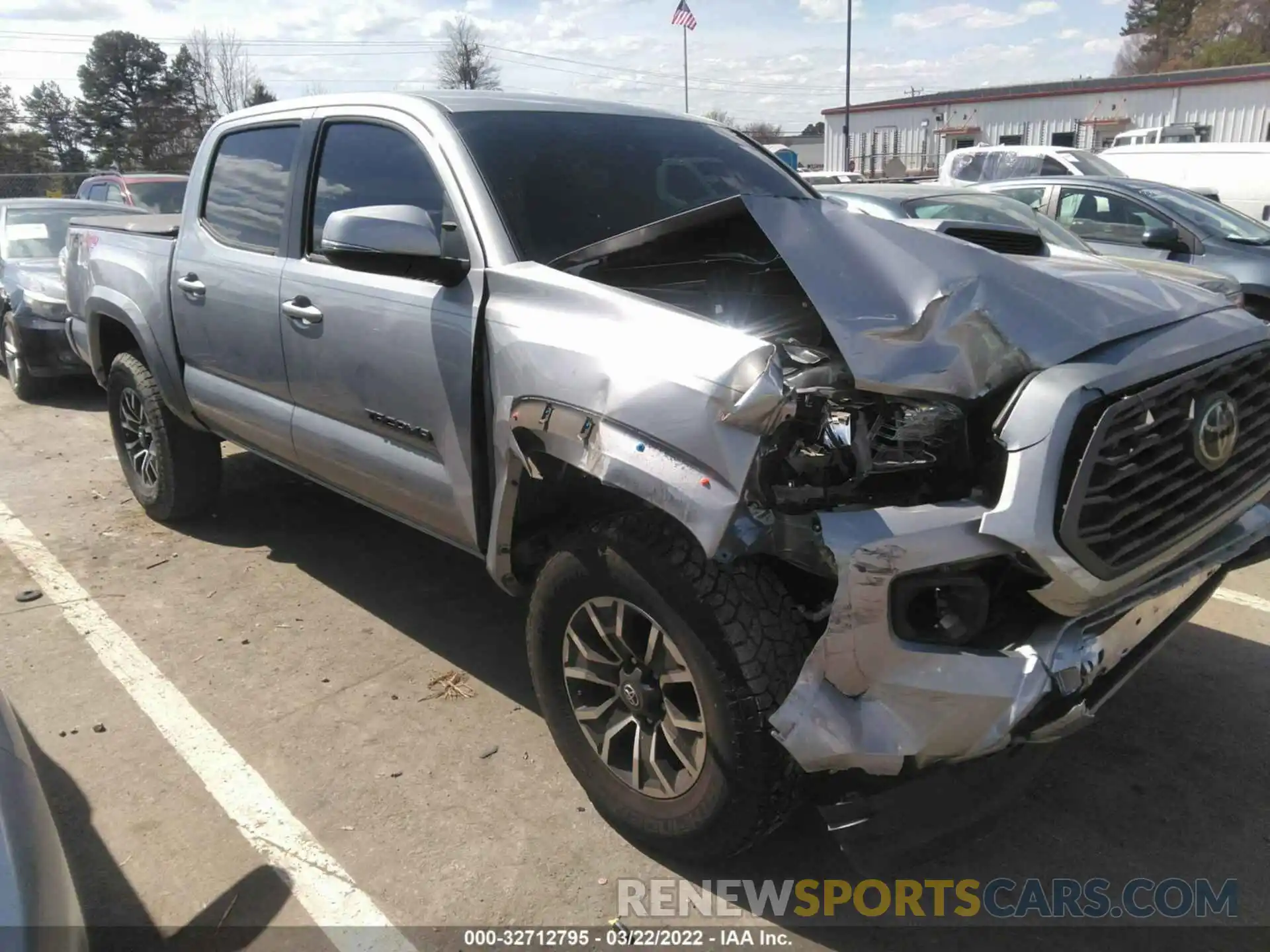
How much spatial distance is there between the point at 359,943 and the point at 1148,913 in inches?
79.6

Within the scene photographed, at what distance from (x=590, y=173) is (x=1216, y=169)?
12.8m

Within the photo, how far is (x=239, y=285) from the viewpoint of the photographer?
3.91 metres

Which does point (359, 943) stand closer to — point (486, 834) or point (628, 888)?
point (486, 834)

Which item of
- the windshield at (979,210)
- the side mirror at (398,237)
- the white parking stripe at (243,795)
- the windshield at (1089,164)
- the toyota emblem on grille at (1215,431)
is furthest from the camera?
the windshield at (1089,164)

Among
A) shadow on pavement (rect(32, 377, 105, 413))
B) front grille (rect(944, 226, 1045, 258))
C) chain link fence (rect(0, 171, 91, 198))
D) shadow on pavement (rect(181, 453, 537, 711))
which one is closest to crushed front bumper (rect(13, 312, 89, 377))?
shadow on pavement (rect(32, 377, 105, 413))

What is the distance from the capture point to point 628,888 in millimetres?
2578

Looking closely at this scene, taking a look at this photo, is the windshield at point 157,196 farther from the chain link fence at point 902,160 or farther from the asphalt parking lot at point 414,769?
the chain link fence at point 902,160

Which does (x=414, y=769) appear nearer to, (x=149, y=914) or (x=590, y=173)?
(x=149, y=914)

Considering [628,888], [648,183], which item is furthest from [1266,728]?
[648,183]

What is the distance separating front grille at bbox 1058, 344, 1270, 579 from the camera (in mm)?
2031

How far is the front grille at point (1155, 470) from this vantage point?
2031 millimetres

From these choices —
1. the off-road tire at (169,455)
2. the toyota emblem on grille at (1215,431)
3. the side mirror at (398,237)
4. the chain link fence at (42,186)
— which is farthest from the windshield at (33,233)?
the chain link fence at (42,186)

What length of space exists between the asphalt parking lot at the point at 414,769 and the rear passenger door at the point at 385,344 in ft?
2.40

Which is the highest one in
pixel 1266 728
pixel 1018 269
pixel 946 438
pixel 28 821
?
pixel 1018 269
